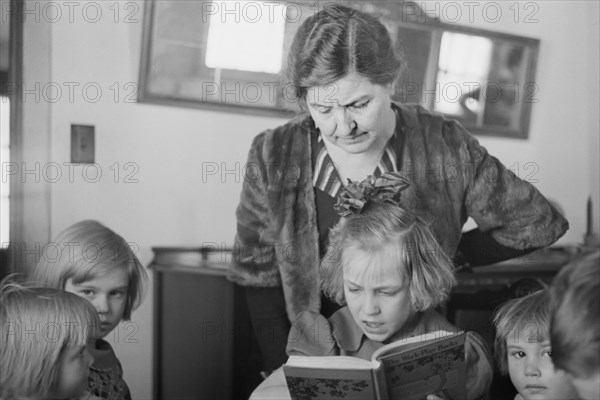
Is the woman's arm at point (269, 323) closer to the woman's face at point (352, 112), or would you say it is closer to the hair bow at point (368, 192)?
the hair bow at point (368, 192)

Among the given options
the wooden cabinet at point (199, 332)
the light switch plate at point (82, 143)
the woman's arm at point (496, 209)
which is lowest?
the wooden cabinet at point (199, 332)

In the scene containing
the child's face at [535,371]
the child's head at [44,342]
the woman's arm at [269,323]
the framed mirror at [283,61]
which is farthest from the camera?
the woman's arm at [269,323]

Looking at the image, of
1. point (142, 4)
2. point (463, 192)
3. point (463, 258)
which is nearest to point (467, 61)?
point (463, 192)

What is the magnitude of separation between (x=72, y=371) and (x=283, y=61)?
3.51ft

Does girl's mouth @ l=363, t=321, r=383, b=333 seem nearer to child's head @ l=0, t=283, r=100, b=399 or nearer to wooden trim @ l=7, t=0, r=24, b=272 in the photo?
child's head @ l=0, t=283, r=100, b=399

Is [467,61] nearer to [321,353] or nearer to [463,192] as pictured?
[463,192]

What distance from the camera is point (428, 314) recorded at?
2.17 meters

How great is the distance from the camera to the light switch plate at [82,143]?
2.16 metres

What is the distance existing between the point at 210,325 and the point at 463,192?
870mm

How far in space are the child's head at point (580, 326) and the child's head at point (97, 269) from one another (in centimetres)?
113

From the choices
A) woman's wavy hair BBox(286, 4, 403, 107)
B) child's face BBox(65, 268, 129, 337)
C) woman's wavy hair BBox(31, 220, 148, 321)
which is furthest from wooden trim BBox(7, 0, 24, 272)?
woman's wavy hair BBox(286, 4, 403, 107)

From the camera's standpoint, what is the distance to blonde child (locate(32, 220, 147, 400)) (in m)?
2.08

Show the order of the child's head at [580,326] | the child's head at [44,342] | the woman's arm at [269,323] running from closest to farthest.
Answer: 1. the child's head at [580,326]
2. the child's head at [44,342]
3. the woman's arm at [269,323]

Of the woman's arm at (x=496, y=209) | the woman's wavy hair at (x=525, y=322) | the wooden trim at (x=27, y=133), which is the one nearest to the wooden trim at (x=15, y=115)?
the wooden trim at (x=27, y=133)
